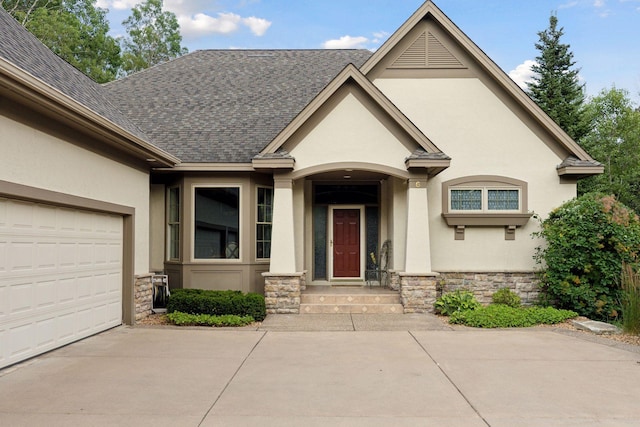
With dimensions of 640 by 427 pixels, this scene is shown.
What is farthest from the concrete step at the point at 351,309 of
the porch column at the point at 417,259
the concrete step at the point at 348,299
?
the porch column at the point at 417,259

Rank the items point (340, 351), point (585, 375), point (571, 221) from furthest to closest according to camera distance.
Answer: point (571, 221), point (340, 351), point (585, 375)

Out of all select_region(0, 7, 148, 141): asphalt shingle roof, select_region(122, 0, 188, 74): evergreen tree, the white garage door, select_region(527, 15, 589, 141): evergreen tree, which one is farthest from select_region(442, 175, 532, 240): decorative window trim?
select_region(122, 0, 188, 74): evergreen tree

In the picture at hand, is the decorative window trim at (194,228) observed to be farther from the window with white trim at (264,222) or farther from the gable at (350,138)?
the gable at (350,138)

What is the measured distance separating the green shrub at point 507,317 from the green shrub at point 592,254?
0.51 metres

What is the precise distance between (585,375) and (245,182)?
8.48 meters

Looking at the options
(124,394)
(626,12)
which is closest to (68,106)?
(124,394)

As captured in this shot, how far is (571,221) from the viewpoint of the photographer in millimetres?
11242

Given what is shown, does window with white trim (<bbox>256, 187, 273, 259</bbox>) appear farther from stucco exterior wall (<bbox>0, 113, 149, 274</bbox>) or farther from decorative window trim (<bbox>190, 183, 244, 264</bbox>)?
stucco exterior wall (<bbox>0, 113, 149, 274</bbox>)

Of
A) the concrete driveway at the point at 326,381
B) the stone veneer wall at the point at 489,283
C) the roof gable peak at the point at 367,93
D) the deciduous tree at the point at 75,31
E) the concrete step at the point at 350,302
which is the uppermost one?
the deciduous tree at the point at 75,31

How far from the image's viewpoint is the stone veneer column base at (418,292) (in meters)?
11.3

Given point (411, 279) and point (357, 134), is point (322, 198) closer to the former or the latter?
point (357, 134)

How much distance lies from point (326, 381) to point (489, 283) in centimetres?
754

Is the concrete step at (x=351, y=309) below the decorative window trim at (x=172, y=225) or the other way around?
below

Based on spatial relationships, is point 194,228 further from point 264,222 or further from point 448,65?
point 448,65
